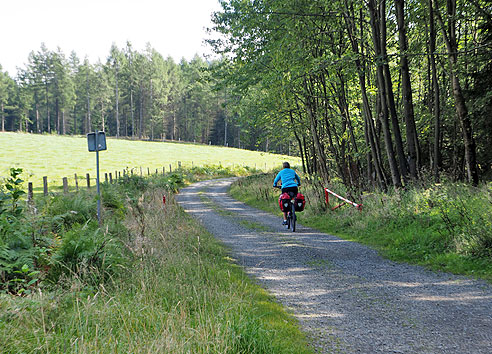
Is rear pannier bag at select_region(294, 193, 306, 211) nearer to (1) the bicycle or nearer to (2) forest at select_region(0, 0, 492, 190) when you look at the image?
(1) the bicycle

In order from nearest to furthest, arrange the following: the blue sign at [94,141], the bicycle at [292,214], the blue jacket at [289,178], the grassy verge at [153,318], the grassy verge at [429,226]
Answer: the grassy verge at [153,318] → the grassy verge at [429,226] → the blue sign at [94,141] → the bicycle at [292,214] → the blue jacket at [289,178]

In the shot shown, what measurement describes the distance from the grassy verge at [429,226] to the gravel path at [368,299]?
2.01 feet

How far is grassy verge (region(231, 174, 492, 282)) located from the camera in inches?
266

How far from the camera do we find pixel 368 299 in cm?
529

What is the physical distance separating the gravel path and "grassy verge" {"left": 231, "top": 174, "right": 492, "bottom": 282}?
2.01ft

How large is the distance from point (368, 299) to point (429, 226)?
4.24 m

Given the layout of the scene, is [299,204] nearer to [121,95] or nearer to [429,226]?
[429,226]

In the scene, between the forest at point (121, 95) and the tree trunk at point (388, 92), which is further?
the forest at point (121, 95)

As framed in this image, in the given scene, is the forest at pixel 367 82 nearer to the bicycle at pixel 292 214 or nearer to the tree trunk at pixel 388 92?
the tree trunk at pixel 388 92

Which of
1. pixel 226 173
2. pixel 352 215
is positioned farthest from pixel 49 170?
pixel 352 215

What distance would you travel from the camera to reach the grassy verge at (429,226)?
675cm

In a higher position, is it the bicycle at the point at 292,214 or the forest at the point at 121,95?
the forest at the point at 121,95

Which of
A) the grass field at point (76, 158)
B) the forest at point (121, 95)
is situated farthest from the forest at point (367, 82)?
the forest at point (121, 95)

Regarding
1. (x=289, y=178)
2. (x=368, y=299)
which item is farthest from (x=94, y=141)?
(x=368, y=299)
